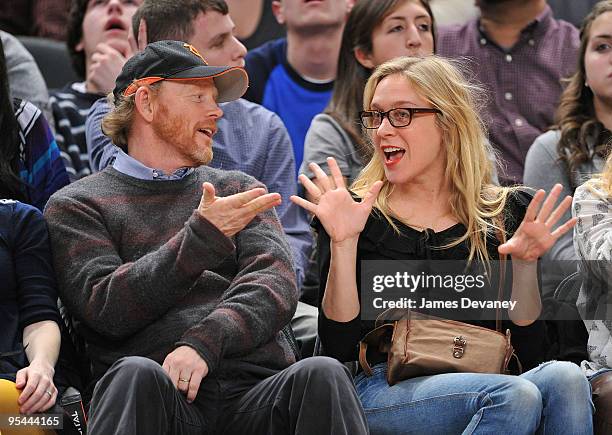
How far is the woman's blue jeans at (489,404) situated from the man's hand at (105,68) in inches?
69.2

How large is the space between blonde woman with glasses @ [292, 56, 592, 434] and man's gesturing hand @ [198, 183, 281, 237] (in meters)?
0.14

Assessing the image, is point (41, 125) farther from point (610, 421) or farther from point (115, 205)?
point (610, 421)

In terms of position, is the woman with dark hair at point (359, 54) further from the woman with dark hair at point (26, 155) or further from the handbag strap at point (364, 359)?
the handbag strap at point (364, 359)

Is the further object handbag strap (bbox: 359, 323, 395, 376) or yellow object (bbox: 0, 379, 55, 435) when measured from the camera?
handbag strap (bbox: 359, 323, 395, 376)

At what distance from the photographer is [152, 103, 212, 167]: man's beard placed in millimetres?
3031

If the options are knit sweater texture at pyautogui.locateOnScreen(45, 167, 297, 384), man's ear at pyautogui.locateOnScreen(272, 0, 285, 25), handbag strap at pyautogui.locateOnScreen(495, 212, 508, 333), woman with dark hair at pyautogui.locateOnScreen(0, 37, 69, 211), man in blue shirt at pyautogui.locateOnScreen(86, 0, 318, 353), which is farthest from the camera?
man's ear at pyautogui.locateOnScreen(272, 0, 285, 25)

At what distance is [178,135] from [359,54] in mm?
1141

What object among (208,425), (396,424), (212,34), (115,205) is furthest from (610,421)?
(212,34)

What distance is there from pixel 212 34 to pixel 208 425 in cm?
145

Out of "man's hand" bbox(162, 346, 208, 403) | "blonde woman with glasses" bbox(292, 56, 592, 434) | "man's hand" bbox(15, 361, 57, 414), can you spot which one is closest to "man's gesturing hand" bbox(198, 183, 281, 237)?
"blonde woman with glasses" bbox(292, 56, 592, 434)

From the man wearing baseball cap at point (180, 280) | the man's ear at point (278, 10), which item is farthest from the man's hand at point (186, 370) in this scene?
the man's ear at point (278, 10)

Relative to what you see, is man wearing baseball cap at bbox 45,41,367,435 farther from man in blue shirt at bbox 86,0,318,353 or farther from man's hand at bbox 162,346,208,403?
man in blue shirt at bbox 86,0,318,353

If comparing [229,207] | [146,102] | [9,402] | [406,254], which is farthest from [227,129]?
[9,402]

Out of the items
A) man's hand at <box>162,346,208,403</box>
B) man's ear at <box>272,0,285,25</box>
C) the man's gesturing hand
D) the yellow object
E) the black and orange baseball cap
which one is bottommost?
the yellow object
